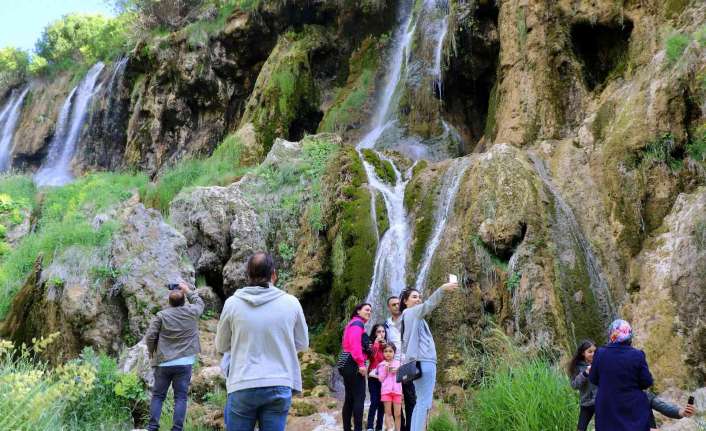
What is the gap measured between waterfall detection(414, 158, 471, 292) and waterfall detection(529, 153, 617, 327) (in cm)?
155

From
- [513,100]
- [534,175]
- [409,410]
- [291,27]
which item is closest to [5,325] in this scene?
[409,410]

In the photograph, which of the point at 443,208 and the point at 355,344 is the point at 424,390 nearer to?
the point at 355,344

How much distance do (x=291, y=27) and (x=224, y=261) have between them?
477 inches

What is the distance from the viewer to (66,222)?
15.7 metres

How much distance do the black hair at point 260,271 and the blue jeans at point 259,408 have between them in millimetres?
682

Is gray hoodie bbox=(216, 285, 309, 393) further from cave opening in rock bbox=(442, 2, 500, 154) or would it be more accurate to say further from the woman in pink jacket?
cave opening in rock bbox=(442, 2, 500, 154)

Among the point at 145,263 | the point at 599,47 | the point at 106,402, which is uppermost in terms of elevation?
the point at 599,47

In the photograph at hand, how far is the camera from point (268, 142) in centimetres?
2034

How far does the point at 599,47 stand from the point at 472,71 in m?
3.73

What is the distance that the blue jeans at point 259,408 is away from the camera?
393 cm

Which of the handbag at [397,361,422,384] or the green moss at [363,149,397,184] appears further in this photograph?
the green moss at [363,149,397,184]

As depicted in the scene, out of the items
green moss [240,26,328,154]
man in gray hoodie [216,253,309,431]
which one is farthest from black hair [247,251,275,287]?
green moss [240,26,328,154]

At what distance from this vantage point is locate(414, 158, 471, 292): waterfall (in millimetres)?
10511

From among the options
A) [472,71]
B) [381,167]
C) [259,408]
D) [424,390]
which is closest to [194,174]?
[381,167]
